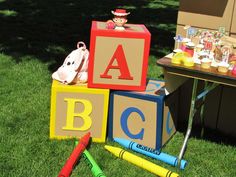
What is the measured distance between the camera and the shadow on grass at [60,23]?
264 inches

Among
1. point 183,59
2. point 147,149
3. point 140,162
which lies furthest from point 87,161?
point 183,59

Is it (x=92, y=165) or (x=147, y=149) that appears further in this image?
(x=147, y=149)

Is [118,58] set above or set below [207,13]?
below

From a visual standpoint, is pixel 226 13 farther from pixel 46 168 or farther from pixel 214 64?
pixel 46 168

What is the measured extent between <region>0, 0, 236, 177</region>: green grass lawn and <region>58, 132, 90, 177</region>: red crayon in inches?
3.0

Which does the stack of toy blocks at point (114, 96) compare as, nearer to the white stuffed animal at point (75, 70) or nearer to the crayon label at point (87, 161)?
the white stuffed animal at point (75, 70)

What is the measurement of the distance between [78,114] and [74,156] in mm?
459

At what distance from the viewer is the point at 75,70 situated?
3.95m

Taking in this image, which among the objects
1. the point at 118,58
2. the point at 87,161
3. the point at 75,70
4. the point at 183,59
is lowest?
the point at 87,161

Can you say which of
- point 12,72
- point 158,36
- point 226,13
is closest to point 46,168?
point 226,13

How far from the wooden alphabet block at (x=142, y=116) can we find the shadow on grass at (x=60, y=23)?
210 centimetres

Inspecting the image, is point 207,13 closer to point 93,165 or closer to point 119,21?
point 119,21

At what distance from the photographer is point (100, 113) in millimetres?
3941

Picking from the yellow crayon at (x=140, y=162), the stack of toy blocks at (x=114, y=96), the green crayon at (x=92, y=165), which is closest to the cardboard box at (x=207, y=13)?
the stack of toy blocks at (x=114, y=96)
